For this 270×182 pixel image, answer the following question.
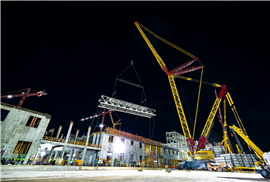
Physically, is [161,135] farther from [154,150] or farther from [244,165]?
[244,165]

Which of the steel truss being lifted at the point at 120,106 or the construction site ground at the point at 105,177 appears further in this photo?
the steel truss being lifted at the point at 120,106

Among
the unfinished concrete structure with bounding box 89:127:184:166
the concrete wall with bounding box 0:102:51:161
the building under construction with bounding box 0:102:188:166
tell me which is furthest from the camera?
the unfinished concrete structure with bounding box 89:127:184:166

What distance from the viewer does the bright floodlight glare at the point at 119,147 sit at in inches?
1208

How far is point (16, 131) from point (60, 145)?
7.68 m

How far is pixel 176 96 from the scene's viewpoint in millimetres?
36969

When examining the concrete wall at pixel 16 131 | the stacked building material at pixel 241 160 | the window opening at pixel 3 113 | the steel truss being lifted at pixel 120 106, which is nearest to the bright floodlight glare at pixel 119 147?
the steel truss being lifted at pixel 120 106

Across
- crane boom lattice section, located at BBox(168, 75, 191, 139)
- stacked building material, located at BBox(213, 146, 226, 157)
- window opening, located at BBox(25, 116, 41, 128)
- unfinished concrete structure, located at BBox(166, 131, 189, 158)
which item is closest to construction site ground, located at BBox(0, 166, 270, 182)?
window opening, located at BBox(25, 116, 41, 128)

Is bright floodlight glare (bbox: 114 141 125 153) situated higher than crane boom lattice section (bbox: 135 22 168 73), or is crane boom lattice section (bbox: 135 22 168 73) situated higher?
crane boom lattice section (bbox: 135 22 168 73)

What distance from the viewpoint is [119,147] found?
31297 mm

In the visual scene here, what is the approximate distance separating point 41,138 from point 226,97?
1926 inches

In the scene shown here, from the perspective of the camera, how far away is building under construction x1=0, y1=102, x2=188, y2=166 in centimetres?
1920

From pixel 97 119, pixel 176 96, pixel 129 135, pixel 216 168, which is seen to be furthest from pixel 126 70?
pixel 216 168

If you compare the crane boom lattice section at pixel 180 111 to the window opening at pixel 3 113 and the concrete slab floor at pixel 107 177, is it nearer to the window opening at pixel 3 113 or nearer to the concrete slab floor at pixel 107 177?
the concrete slab floor at pixel 107 177

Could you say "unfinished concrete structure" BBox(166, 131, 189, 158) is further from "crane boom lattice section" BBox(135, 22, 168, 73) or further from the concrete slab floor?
the concrete slab floor
